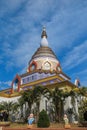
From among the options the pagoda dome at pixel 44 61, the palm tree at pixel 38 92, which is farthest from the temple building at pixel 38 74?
the palm tree at pixel 38 92

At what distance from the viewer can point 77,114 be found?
29.1m

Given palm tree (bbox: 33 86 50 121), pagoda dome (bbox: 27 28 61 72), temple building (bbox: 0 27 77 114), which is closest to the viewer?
palm tree (bbox: 33 86 50 121)

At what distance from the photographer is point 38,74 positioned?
4381 centimetres

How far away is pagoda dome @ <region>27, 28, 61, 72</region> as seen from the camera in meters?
46.2

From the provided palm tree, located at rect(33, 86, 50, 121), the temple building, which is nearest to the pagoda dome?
the temple building

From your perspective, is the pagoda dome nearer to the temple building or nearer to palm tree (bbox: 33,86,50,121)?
the temple building

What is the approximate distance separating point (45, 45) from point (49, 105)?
76.6 feet

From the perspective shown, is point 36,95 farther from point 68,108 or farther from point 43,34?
point 43,34

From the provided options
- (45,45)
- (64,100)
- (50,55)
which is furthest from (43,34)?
(64,100)

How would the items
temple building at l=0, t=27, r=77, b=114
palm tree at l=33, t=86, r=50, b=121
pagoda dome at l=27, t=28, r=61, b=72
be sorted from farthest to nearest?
pagoda dome at l=27, t=28, r=61, b=72
temple building at l=0, t=27, r=77, b=114
palm tree at l=33, t=86, r=50, b=121

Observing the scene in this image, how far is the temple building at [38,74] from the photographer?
4092 cm

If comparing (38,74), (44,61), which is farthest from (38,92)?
(44,61)

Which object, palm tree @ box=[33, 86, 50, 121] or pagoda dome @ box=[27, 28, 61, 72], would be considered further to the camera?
pagoda dome @ box=[27, 28, 61, 72]

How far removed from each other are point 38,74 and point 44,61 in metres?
4.35
